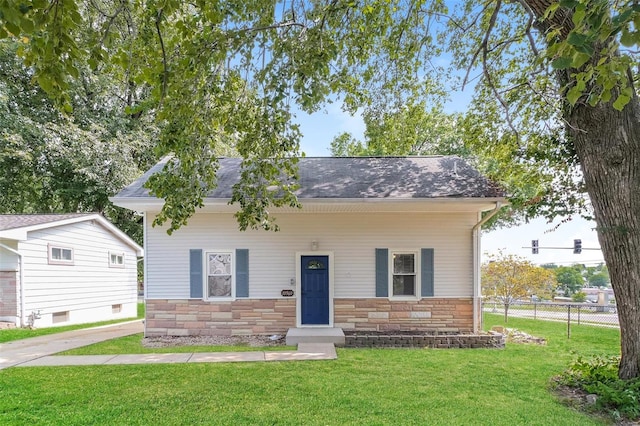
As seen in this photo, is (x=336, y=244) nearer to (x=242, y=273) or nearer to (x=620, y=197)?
(x=242, y=273)

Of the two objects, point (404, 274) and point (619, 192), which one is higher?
point (619, 192)

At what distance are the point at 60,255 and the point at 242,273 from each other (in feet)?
23.1

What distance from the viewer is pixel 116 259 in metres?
14.2

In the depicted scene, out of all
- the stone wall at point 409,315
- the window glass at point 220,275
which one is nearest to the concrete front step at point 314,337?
the stone wall at point 409,315

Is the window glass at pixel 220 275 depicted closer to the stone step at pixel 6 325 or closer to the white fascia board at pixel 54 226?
the white fascia board at pixel 54 226

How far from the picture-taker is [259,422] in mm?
3844

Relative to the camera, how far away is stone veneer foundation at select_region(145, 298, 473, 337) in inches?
329

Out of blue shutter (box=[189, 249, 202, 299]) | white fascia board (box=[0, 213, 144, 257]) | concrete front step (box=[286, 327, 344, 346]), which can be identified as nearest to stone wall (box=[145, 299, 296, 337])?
blue shutter (box=[189, 249, 202, 299])

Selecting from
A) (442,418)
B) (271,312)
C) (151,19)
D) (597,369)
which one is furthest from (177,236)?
(597,369)

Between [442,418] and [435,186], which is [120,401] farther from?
[435,186]

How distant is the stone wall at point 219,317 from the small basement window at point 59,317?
5321 millimetres

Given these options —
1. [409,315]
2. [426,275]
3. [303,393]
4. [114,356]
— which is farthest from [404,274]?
[114,356]

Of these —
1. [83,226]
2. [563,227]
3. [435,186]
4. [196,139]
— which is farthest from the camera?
[83,226]

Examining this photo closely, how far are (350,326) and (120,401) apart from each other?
17.1 ft
